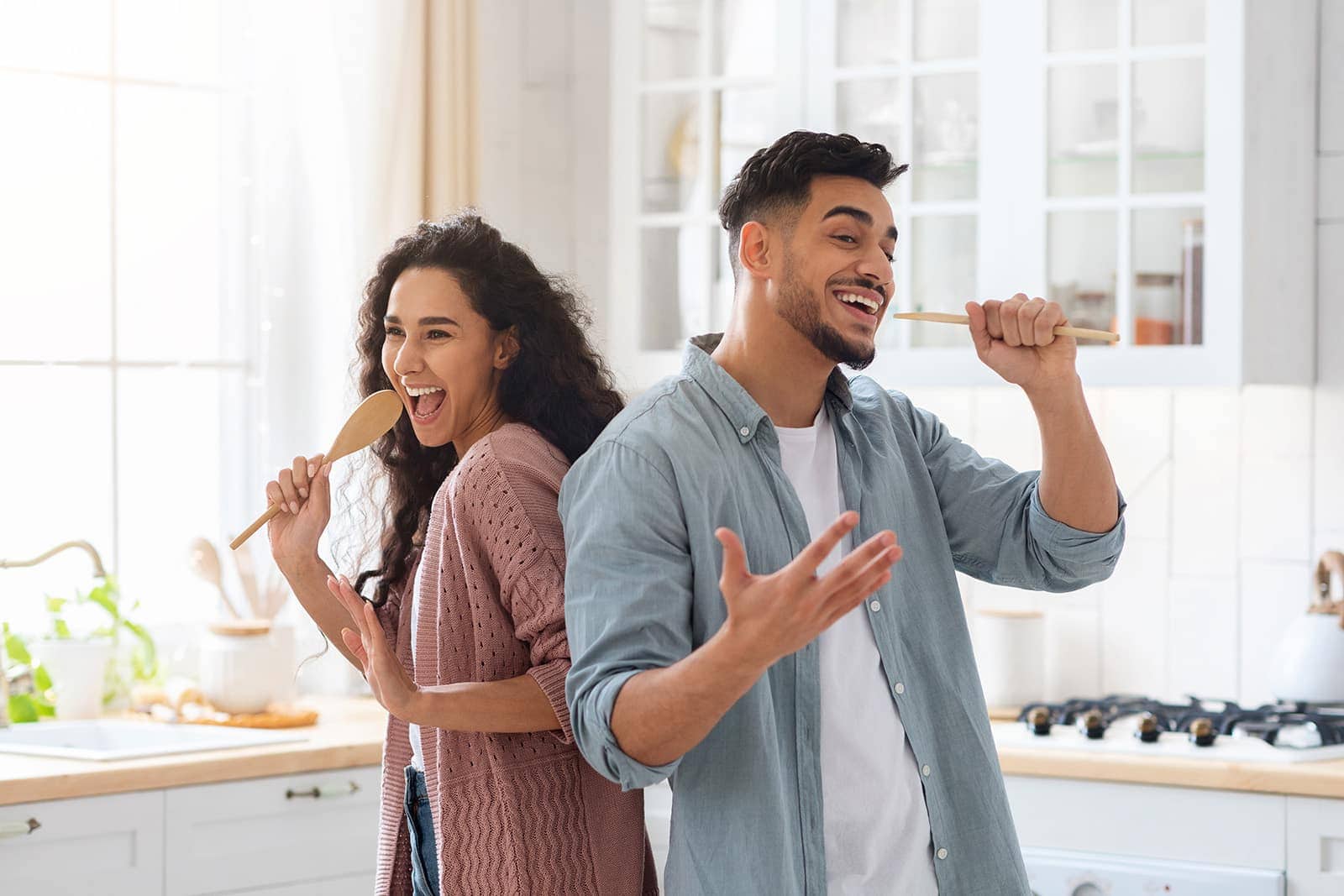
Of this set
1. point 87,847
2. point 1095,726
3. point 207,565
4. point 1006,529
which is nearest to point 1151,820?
point 1095,726

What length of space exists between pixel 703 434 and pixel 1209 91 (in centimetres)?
176

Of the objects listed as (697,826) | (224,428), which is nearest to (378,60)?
(224,428)

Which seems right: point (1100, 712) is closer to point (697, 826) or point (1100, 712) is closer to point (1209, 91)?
point (1209, 91)

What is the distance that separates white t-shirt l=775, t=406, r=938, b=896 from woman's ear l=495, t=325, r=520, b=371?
1.31ft

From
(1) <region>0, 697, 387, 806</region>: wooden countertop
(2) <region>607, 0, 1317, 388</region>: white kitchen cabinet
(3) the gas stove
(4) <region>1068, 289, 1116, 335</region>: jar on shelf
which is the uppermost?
→ (2) <region>607, 0, 1317, 388</region>: white kitchen cabinet

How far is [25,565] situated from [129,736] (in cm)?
37

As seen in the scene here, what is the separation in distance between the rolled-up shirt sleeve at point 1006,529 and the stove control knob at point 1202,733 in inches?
44.3

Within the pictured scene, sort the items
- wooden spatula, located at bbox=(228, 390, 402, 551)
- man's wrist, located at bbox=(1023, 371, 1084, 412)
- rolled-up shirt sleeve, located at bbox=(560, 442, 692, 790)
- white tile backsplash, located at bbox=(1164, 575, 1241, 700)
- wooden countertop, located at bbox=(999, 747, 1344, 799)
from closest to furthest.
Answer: rolled-up shirt sleeve, located at bbox=(560, 442, 692, 790) → man's wrist, located at bbox=(1023, 371, 1084, 412) → wooden spatula, located at bbox=(228, 390, 402, 551) → wooden countertop, located at bbox=(999, 747, 1344, 799) → white tile backsplash, located at bbox=(1164, 575, 1241, 700)

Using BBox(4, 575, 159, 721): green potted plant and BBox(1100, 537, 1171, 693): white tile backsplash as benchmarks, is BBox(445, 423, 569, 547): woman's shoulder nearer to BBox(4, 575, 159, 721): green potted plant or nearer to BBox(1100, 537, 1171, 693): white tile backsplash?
BBox(4, 575, 159, 721): green potted plant

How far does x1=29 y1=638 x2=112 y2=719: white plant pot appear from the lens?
3.13m

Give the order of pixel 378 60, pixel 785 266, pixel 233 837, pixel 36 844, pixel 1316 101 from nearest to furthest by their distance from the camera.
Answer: pixel 785 266 → pixel 36 844 → pixel 233 837 → pixel 1316 101 → pixel 378 60

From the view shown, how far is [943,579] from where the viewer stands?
1.74 m

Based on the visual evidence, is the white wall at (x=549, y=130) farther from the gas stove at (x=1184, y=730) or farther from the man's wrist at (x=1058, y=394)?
the man's wrist at (x=1058, y=394)

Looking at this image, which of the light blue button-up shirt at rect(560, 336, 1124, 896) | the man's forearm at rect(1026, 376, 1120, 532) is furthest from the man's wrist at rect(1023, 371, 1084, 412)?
the light blue button-up shirt at rect(560, 336, 1124, 896)
